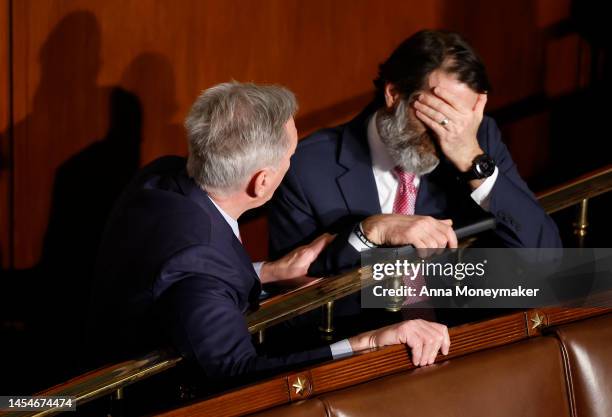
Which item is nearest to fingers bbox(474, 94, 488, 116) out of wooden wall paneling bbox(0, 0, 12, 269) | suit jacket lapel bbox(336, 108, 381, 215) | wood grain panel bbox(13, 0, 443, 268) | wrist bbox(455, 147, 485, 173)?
wrist bbox(455, 147, 485, 173)

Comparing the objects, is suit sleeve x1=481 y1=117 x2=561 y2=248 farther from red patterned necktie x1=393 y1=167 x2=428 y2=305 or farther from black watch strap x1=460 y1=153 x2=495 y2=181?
red patterned necktie x1=393 y1=167 x2=428 y2=305

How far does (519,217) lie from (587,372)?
0.83 metres

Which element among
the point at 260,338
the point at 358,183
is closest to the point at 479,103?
the point at 358,183

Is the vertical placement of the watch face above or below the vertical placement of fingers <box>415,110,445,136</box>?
below

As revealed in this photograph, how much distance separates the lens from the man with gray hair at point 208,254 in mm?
1886

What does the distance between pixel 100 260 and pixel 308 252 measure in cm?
59

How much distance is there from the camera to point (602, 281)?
8.70 feet

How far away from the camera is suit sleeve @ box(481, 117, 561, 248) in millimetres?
2748

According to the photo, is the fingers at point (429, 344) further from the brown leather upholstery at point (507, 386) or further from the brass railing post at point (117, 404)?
the brass railing post at point (117, 404)

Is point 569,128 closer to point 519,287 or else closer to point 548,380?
point 519,287

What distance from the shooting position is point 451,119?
2.70 metres

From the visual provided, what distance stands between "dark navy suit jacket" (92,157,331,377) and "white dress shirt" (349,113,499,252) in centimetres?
75

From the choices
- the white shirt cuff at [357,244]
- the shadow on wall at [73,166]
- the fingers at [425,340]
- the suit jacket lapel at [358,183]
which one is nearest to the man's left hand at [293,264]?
the white shirt cuff at [357,244]

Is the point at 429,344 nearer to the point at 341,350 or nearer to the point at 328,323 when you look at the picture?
the point at 341,350
